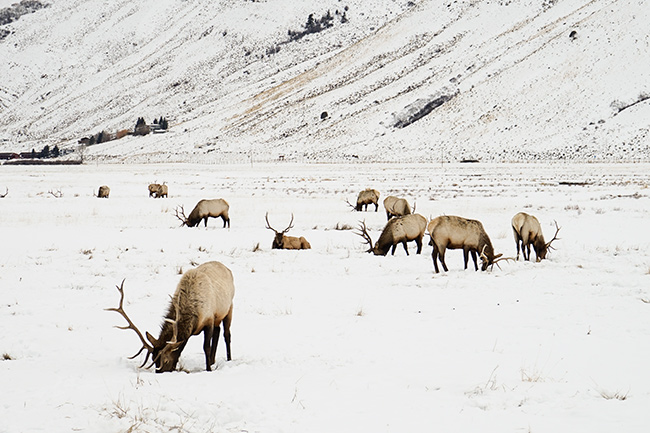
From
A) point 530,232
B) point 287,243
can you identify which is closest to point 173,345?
point 530,232

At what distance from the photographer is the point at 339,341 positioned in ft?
24.3

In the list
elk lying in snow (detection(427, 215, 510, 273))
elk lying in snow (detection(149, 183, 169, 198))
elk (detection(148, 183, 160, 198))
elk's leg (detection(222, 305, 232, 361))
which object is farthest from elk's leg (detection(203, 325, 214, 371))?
elk (detection(148, 183, 160, 198))

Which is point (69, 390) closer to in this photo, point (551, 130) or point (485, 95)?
point (551, 130)

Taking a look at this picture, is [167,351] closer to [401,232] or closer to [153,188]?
[401,232]

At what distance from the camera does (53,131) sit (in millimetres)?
188000

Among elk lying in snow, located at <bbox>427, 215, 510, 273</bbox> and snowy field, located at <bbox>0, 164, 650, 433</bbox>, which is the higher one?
elk lying in snow, located at <bbox>427, 215, 510, 273</bbox>

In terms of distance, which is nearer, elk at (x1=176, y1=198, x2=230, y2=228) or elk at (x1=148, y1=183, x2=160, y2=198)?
elk at (x1=176, y1=198, x2=230, y2=228)

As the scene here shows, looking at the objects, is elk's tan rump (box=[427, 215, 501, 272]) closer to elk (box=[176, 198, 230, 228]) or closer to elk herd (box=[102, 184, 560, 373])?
elk herd (box=[102, 184, 560, 373])

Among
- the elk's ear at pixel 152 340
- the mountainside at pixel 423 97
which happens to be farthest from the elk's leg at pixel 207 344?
the mountainside at pixel 423 97

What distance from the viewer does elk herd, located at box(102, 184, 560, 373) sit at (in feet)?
19.9

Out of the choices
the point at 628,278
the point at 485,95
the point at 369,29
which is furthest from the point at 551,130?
the point at 369,29

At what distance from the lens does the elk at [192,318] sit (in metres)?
5.93

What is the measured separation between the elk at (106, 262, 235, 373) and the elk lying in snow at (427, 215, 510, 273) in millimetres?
6139

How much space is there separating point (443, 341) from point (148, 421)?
4.17 meters
